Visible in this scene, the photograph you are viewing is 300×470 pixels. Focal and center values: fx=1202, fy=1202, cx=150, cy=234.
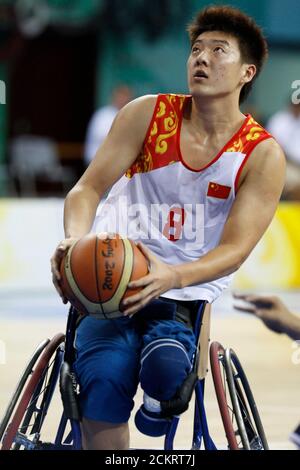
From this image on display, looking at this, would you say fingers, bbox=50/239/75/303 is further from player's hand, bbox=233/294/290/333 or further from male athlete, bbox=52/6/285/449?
player's hand, bbox=233/294/290/333

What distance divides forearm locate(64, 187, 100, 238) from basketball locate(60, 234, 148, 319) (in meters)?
0.34

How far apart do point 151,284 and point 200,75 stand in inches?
41.0

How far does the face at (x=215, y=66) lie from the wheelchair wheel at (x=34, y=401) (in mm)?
1210

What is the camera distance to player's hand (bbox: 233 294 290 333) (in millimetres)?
4031

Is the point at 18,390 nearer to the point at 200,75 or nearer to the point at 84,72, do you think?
the point at 200,75

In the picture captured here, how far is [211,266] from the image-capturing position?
183 inches

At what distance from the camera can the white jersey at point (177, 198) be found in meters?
4.96

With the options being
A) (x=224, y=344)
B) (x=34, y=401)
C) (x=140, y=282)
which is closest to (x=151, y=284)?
(x=140, y=282)

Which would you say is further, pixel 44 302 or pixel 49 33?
pixel 49 33

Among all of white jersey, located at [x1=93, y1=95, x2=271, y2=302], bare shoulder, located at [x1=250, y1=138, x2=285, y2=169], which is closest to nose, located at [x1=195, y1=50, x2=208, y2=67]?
white jersey, located at [x1=93, y1=95, x2=271, y2=302]

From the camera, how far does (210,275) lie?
465 cm
